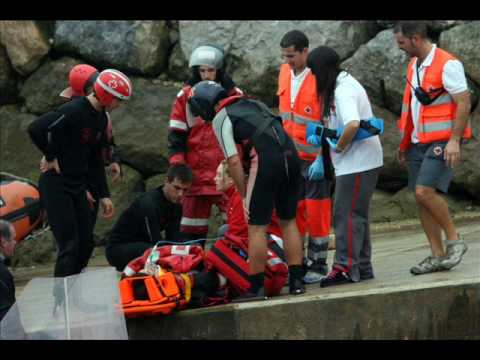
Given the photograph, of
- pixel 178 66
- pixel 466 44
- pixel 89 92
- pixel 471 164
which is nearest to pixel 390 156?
Result: pixel 471 164

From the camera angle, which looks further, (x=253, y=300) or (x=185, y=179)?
(x=185, y=179)

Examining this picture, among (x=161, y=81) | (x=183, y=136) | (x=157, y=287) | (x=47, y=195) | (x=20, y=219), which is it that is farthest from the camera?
(x=161, y=81)

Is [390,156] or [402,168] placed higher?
[390,156]

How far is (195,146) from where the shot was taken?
8.27 metres

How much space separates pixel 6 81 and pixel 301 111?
15.1 feet

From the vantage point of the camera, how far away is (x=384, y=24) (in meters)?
10.5

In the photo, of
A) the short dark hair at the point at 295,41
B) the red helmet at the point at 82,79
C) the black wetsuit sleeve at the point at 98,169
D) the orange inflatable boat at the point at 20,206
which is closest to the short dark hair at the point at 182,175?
the black wetsuit sleeve at the point at 98,169

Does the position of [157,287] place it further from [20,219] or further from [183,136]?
[20,219]

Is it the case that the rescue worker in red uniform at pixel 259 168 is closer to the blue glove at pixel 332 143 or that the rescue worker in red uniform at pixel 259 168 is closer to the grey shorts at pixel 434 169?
the blue glove at pixel 332 143

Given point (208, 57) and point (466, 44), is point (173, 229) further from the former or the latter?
point (466, 44)

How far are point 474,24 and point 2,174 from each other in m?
4.44

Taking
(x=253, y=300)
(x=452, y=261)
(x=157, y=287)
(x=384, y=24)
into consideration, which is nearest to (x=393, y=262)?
(x=452, y=261)

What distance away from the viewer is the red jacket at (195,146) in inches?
322

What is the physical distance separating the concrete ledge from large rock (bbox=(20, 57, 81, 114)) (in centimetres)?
492
